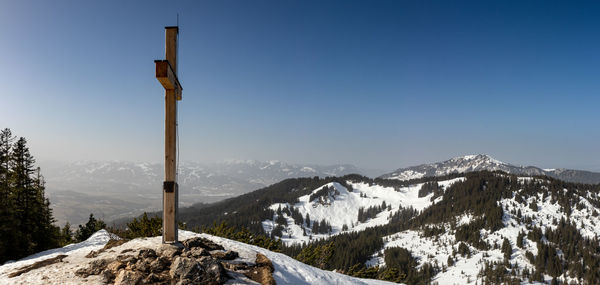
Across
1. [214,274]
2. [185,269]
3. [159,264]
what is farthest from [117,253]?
[214,274]

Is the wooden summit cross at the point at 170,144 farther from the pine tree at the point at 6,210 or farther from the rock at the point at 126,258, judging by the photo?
the pine tree at the point at 6,210

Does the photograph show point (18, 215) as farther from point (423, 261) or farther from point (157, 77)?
point (423, 261)

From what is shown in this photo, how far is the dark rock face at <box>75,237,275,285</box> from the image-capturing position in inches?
258

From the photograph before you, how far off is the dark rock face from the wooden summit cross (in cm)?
73

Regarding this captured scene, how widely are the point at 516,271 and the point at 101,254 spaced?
20351cm

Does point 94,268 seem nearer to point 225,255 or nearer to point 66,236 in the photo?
point 225,255

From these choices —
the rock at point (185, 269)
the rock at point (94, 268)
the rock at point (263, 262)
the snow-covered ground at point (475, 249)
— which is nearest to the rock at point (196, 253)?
the rock at point (185, 269)

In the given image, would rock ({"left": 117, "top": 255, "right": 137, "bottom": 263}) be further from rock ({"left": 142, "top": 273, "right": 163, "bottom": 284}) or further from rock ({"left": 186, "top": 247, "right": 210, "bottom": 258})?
rock ({"left": 186, "top": 247, "right": 210, "bottom": 258})

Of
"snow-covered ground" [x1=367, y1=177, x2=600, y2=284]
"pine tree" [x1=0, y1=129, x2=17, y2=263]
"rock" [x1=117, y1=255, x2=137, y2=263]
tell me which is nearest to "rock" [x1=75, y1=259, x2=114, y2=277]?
"rock" [x1=117, y1=255, x2=137, y2=263]

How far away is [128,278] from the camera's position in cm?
650

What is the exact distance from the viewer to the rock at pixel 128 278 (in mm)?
6398

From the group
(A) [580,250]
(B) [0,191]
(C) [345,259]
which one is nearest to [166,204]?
(B) [0,191]

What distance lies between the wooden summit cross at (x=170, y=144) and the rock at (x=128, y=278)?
7.00ft

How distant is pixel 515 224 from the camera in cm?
19350
